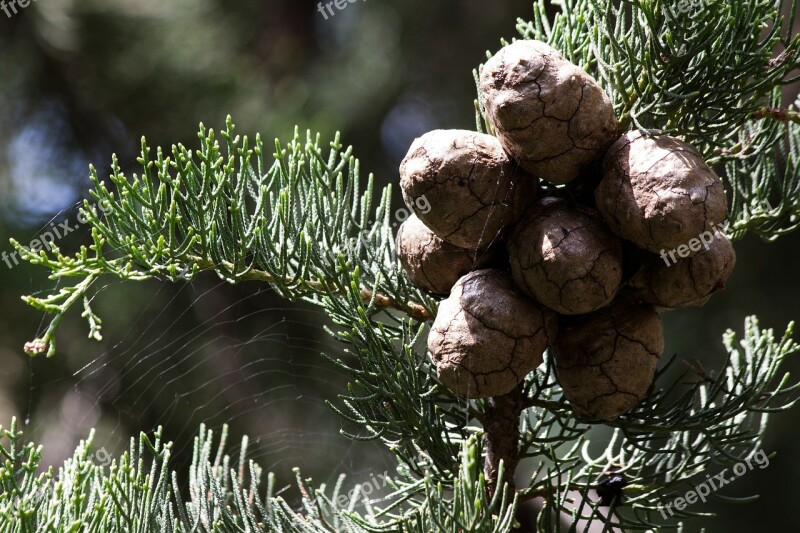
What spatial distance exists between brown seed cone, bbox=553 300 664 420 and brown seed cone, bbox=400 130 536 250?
0.14 meters

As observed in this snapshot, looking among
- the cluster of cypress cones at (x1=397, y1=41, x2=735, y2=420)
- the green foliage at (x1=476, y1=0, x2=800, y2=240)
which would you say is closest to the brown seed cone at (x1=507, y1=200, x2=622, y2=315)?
the cluster of cypress cones at (x1=397, y1=41, x2=735, y2=420)

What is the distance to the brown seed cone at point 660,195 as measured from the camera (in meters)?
0.68

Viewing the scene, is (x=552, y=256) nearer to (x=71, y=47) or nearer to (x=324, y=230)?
(x=324, y=230)

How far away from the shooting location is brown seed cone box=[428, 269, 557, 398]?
0.72 meters

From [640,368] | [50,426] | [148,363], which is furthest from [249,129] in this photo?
[640,368]

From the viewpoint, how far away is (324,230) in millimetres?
847

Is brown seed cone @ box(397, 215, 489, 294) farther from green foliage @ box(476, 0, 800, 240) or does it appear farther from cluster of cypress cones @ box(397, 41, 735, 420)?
green foliage @ box(476, 0, 800, 240)

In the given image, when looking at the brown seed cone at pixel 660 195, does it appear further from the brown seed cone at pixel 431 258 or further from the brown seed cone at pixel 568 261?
the brown seed cone at pixel 431 258

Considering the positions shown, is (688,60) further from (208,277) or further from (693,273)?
(208,277)

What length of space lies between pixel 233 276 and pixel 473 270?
0.25 m

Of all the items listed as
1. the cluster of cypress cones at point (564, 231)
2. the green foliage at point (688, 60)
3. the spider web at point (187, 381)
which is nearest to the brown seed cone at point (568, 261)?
the cluster of cypress cones at point (564, 231)

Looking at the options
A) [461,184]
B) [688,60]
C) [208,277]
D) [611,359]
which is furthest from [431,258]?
[208,277]

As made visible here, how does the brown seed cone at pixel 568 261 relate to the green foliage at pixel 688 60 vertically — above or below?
below

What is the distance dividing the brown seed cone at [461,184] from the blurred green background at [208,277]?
132 cm
